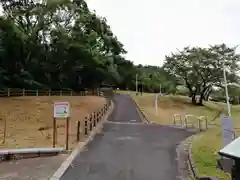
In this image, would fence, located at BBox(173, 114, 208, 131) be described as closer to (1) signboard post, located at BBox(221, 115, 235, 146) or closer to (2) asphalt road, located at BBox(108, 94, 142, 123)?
(2) asphalt road, located at BBox(108, 94, 142, 123)

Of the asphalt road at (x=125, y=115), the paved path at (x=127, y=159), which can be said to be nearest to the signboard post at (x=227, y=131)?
the paved path at (x=127, y=159)

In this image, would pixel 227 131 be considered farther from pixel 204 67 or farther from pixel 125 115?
pixel 204 67

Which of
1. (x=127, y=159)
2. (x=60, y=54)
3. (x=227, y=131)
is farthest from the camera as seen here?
(x=60, y=54)

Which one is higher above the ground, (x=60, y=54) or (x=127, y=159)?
(x=60, y=54)

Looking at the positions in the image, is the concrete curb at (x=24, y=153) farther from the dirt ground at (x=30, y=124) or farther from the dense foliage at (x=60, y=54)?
the dense foliage at (x=60, y=54)

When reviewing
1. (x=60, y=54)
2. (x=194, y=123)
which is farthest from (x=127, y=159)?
(x=60, y=54)

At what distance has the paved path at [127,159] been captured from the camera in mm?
8148

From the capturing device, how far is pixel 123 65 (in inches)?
2240

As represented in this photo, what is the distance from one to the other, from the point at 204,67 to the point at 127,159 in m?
31.9

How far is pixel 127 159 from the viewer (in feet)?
32.2

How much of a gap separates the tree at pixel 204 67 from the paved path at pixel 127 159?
2628cm

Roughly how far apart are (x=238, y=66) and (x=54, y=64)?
73.4ft

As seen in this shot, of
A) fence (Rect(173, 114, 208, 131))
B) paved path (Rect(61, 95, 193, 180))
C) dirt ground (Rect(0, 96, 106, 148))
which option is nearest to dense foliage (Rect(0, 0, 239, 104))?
dirt ground (Rect(0, 96, 106, 148))

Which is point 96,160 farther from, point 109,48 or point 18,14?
point 109,48
